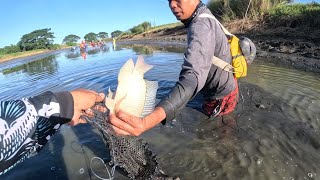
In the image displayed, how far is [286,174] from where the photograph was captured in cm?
358

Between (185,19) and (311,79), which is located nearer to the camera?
(185,19)

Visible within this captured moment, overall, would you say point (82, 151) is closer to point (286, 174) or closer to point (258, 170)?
point (258, 170)

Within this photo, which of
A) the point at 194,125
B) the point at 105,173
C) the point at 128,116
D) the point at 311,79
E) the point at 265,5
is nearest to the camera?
the point at 128,116

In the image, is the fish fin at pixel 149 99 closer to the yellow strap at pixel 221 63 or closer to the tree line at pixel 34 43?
the yellow strap at pixel 221 63

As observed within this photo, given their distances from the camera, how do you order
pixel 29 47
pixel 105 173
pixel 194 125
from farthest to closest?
pixel 29 47
pixel 194 125
pixel 105 173

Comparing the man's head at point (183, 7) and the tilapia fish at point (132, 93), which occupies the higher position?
the man's head at point (183, 7)

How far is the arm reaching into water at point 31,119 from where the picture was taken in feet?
5.98

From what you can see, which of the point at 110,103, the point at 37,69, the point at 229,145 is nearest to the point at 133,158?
the point at 229,145

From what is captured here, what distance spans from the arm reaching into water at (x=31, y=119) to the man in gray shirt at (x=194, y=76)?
1.39 ft

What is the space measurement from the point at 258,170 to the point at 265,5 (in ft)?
50.4

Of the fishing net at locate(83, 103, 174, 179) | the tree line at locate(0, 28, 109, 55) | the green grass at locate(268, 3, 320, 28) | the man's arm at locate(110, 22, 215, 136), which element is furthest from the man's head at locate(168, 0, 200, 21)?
the tree line at locate(0, 28, 109, 55)

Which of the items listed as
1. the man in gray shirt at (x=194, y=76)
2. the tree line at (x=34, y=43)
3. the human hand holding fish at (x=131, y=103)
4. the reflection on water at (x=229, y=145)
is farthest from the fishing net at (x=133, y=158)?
the tree line at (x=34, y=43)

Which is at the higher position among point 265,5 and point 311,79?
point 265,5

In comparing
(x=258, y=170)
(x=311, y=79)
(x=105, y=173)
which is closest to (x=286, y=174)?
(x=258, y=170)
